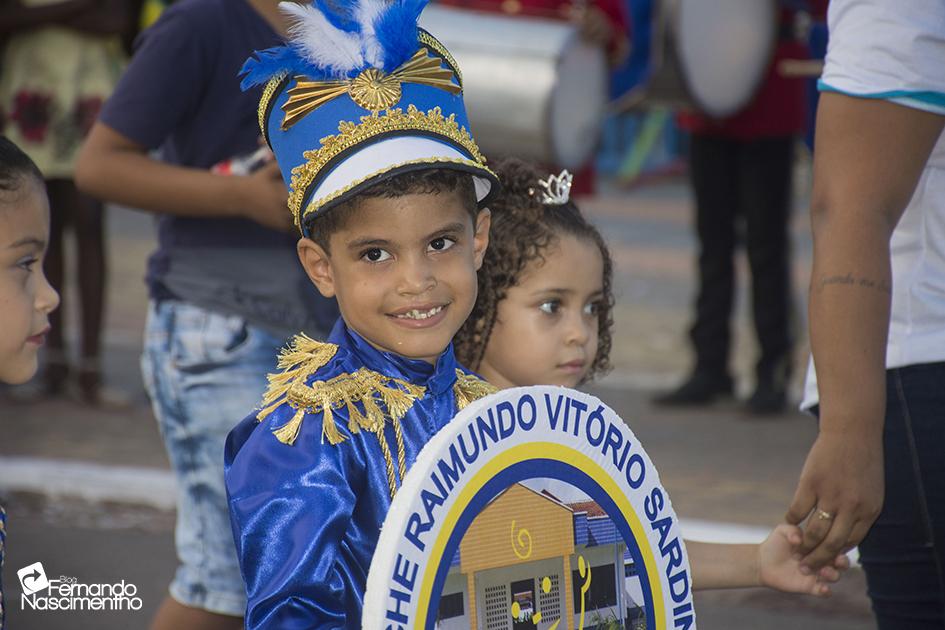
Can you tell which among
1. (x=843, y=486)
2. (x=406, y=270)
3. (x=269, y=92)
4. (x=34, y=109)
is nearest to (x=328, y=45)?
(x=269, y=92)

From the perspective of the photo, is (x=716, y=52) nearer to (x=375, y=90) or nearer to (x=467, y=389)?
(x=467, y=389)

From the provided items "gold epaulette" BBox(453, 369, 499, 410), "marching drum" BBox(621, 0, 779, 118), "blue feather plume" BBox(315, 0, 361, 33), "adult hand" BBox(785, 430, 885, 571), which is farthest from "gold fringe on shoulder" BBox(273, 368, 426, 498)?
Result: "marching drum" BBox(621, 0, 779, 118)

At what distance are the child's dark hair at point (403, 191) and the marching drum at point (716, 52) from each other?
4300 millimetres

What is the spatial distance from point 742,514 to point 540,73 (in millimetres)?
2098

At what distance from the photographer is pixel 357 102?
222 centimetres

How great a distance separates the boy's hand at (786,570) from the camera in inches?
103

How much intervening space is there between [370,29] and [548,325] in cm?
95

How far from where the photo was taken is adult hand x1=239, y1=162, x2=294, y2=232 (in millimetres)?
3145

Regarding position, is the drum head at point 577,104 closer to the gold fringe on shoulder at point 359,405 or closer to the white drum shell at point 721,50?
the white drum shell at point 721,50

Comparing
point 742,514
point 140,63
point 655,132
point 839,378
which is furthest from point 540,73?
point 655,132

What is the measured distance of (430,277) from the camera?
2.26m

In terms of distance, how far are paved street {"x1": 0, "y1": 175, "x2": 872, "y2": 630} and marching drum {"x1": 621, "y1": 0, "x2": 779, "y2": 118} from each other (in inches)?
43.1

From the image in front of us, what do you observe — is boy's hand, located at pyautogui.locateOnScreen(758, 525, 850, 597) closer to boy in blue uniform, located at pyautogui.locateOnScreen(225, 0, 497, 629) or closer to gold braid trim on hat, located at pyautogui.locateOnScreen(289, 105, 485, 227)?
boy in blue uniform, located at pyautogui.locateOnScreen(225, 0, 497, 629)

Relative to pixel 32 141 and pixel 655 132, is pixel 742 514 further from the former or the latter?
pixel 655 132
